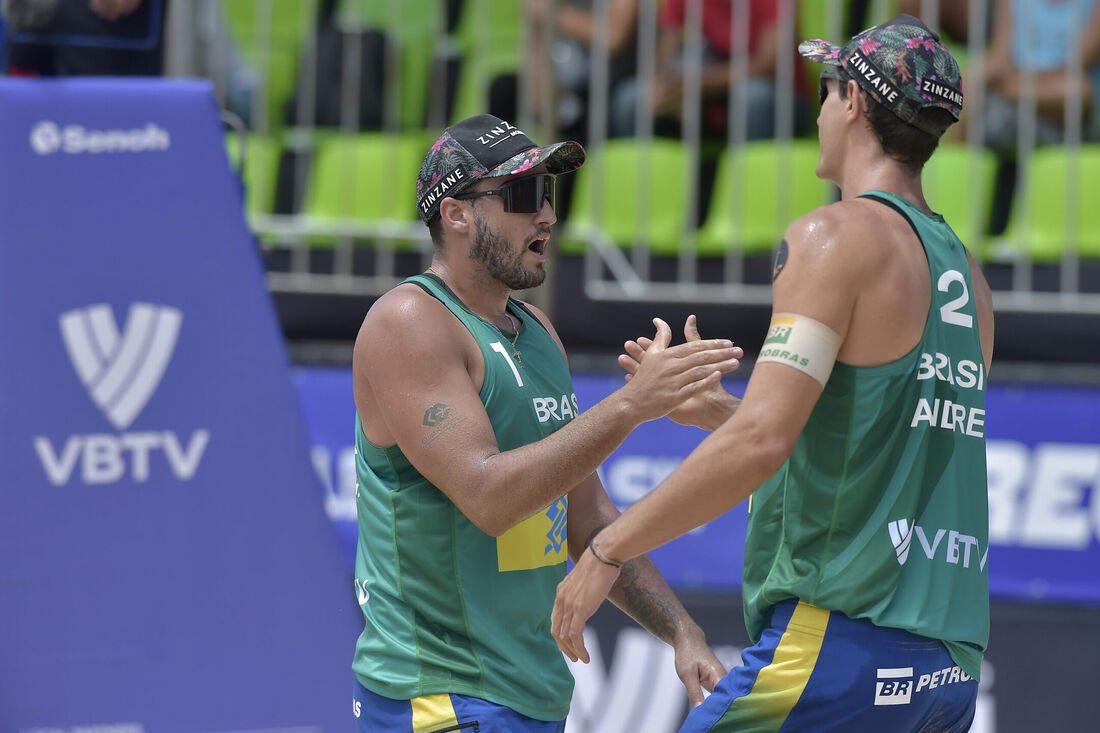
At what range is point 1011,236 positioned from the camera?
6.53 m

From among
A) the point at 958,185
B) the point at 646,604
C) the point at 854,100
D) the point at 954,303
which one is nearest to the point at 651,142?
the point at 958,185

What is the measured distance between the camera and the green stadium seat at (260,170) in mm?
7383

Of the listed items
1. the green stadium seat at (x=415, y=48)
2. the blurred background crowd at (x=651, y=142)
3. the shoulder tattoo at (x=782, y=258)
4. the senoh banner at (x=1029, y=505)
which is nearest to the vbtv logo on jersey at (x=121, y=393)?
the senoh banner at (x=1029, y=505)

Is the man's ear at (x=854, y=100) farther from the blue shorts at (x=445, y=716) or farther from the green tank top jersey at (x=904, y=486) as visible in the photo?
the blue shorts at (x=445, y=716)

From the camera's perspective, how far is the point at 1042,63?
21.6ft

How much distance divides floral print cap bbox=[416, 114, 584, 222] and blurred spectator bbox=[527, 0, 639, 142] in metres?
3.26

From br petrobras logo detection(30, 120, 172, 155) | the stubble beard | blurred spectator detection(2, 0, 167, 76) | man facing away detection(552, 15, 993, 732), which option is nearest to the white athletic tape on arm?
man facing away detection(552, 15, 993, 732)

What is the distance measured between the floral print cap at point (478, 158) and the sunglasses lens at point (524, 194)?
0.12 ft

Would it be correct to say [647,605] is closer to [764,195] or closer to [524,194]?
[524,194]

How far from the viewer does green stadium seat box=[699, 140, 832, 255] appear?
21.7 ft

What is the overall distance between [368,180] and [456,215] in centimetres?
407

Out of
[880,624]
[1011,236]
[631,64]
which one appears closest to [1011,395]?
[1011,236]

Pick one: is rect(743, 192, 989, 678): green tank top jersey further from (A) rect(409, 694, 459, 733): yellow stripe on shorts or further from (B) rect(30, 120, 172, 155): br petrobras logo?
(B) rect(30, 120, 172, 155): br petrobras logo

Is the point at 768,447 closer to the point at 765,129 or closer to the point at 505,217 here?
the point at 505,217
